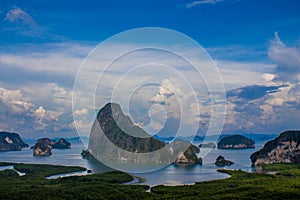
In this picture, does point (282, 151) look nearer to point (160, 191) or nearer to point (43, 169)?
point (160, 191)

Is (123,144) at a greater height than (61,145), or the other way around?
(61,145)

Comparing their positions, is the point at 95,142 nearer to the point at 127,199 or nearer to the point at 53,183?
the point at 53,183

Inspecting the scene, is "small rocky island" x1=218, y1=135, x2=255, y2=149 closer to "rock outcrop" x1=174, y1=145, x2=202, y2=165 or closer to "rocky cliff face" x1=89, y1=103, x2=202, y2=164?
"rocky cliff face" x1=89, y1=103, x2=202, y2=164

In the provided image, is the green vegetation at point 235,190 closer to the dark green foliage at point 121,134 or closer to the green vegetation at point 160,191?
the green vegetation at point 160,191

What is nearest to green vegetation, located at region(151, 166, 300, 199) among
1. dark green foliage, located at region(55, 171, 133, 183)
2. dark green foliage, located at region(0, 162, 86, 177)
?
dark green foliage, located at region(55, 171, 133, 183)

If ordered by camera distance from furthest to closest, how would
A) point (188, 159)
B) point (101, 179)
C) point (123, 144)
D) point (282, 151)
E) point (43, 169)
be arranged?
point (123, 144) → point (188, 159) → point (282, 151) → point (43, 169) → point (101, 179)

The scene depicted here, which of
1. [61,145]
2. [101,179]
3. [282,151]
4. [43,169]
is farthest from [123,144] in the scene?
[61,145]

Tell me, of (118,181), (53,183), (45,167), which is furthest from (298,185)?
(45,167)

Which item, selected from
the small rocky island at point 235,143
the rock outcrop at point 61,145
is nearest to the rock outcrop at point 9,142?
the rock outcrop at point 61,145
